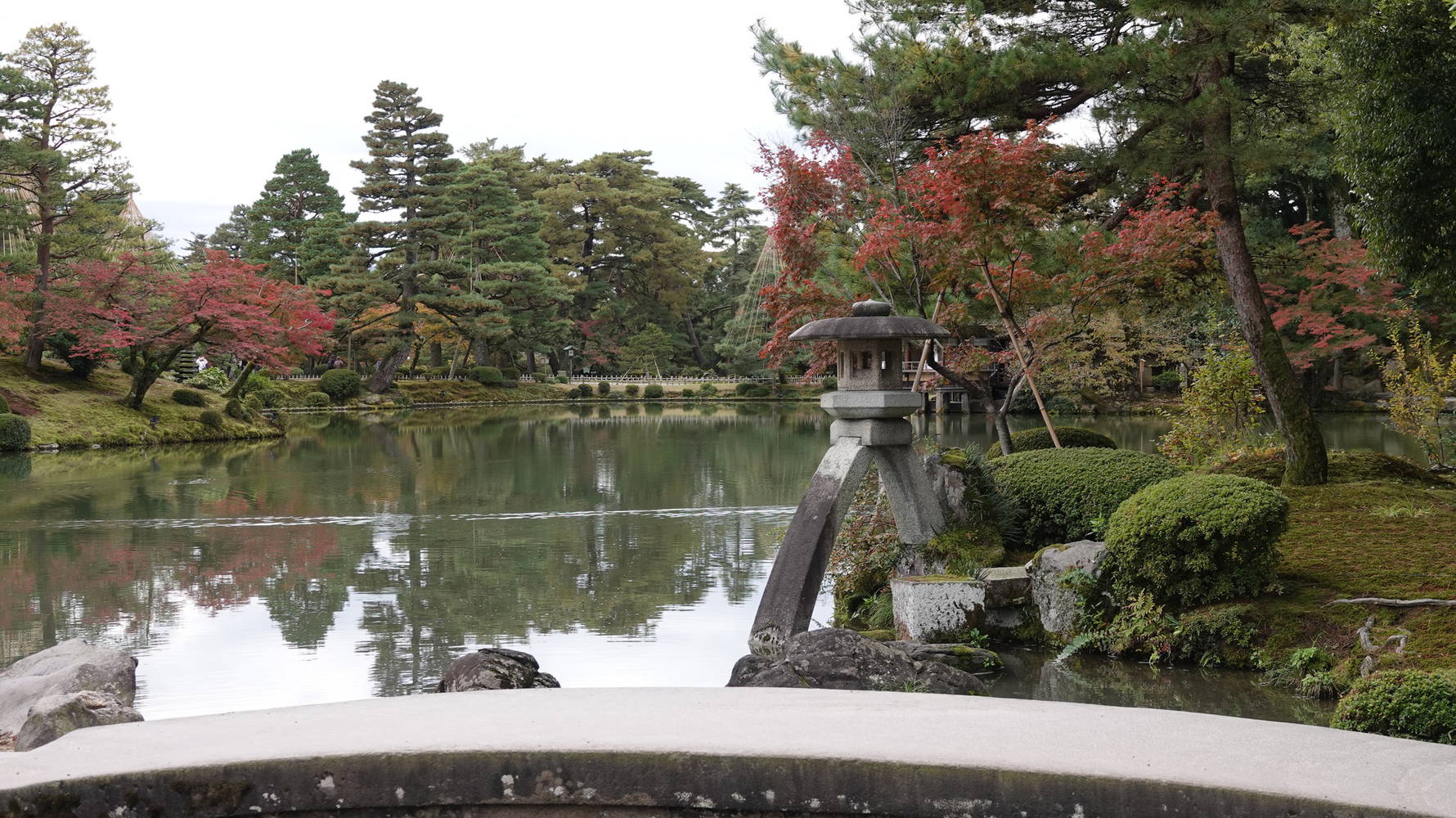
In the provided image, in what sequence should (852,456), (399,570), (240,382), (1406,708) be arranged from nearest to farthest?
(1406,708) < (852,456) < (399,570) < (240,382)

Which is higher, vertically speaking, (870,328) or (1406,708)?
(870,328)

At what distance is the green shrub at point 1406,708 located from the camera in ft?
12.0

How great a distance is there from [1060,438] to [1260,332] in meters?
2.35

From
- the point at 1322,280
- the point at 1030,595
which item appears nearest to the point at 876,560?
the point at 1030,595

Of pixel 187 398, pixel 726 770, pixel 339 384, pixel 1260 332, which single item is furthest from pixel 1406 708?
pixel 339 384

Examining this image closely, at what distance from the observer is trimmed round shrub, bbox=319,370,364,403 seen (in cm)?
3488

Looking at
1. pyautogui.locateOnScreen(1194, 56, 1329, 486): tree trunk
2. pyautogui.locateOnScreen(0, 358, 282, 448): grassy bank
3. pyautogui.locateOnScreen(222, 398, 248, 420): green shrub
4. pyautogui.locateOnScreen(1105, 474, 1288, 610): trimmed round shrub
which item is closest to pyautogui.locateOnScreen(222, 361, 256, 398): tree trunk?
pyautogui.locateOnScreen(0, 358, 282, 448): grassy bank

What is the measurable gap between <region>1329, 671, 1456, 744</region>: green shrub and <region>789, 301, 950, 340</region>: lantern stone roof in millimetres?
3262

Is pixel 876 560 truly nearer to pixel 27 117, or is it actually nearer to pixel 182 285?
pixel 182 285

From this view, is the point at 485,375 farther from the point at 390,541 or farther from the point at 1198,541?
the point at 1198,541

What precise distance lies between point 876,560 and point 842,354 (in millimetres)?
1556

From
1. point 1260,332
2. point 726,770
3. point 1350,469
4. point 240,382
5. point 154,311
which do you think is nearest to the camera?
point 726,770

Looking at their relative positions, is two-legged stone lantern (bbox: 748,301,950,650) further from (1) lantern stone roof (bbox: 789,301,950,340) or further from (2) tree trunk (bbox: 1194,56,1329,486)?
(2) tree trunk (bbox: 1194,56,1329,486)

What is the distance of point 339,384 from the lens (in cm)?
3491
